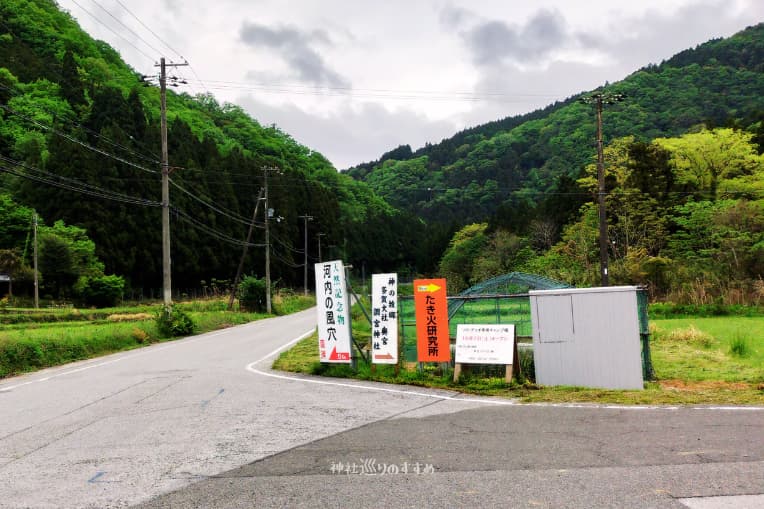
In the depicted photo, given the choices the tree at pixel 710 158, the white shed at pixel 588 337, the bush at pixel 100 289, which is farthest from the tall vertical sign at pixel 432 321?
the tree at pixel 710 158

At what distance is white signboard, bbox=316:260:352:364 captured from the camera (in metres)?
12.0

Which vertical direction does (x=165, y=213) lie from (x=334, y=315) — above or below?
above

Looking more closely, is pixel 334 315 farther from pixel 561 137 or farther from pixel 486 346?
pixel 561 137

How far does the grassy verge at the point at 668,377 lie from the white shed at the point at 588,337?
42 centimetres

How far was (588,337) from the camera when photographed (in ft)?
32.1

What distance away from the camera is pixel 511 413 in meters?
7.83

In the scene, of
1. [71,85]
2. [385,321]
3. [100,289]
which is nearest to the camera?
[385,321]

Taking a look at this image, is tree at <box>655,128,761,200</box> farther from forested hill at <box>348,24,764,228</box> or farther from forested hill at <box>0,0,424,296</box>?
forested hill at <box>0,0,424,296</box>

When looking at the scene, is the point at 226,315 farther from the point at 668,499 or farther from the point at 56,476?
the point at 668,499

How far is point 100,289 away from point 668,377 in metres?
37.3

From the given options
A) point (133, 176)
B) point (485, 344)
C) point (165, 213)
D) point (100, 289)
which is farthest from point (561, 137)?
point (485, 344)

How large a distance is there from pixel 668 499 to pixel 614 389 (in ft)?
17.3

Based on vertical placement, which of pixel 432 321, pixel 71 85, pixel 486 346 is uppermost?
pixel 71 85

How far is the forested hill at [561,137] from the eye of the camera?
64.2m
